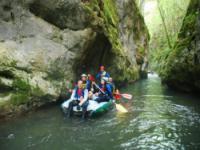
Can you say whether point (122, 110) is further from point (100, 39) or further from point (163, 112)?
point (100, 39)

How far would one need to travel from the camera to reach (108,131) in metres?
10.1

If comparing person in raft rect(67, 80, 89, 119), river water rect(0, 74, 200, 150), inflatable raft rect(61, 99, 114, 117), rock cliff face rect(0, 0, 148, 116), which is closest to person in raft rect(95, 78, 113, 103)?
river water rect(0, 74, 200, 150)

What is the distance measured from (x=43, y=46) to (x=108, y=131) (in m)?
5.87

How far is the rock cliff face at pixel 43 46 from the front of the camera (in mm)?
12227

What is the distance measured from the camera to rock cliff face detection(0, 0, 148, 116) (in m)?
12.2

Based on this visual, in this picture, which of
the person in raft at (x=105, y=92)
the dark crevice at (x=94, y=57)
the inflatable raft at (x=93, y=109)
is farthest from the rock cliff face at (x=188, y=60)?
the inflatable raft at (x=93, y=109)

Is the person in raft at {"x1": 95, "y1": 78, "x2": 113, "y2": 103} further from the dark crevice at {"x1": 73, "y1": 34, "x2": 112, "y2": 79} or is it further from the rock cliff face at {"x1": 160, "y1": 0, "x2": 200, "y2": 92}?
the rock cliff face at {"x1": 160, "y1": 0, "x2": 200, "y2": 92}

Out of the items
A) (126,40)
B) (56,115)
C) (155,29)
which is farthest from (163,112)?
(155,29)

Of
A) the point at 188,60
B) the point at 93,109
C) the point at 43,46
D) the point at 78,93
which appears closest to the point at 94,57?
the point at 43,46

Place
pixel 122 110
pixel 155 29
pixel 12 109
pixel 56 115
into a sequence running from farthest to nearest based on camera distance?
pixel 155 29 < pixel 122 110 < pixel 56 115 < pixel 12 109

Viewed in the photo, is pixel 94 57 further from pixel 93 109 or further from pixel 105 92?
pixel 93 109

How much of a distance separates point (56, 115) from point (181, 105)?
252 inches

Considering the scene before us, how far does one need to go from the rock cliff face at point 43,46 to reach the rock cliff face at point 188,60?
460cm

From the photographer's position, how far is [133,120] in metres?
11.7
